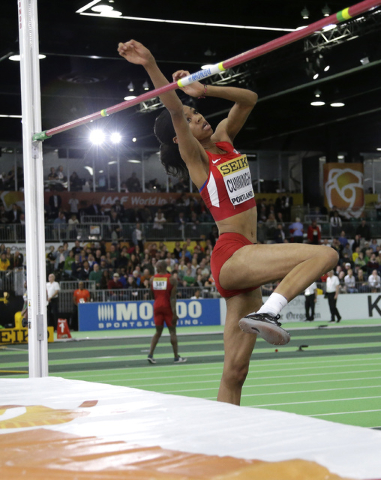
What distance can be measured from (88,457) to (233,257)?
61.1 inches

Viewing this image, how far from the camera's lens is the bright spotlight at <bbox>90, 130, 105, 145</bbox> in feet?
90.9

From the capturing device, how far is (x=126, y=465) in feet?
8.19

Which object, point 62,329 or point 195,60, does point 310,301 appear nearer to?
point 62,329

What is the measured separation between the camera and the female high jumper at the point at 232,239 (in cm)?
359

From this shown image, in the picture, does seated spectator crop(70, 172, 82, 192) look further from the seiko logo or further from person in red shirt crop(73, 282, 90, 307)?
the seiko logo

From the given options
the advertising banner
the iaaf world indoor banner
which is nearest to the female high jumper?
the advertising banner

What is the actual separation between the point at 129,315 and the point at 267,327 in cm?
1786

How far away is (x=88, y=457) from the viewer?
264 cm

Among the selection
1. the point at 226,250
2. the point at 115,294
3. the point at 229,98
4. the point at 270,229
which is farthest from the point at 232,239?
the point at 270,229

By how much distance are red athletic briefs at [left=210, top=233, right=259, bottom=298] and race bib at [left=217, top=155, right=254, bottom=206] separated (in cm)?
22

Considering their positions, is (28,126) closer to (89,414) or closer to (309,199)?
(89,414)

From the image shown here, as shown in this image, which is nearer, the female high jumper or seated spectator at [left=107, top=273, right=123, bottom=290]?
the female high jumper

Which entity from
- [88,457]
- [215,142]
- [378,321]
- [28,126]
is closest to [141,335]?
[378,321]

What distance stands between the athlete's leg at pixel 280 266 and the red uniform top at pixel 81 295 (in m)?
16.8
